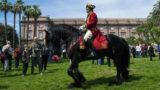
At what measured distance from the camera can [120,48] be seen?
6.71 meters

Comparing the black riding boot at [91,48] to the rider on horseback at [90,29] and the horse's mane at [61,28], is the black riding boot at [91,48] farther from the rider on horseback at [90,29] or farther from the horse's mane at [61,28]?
the horse's mane at [61,28]

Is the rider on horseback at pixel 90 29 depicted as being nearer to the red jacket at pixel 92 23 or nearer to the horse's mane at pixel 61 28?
the red jacket at pixel 92 23

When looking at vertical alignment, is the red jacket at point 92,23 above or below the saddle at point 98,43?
above

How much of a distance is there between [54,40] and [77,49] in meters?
0.94

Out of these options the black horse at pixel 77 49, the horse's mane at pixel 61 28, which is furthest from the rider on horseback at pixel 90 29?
the horse's mane at pixel 61 28

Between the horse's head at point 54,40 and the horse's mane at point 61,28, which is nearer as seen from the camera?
the horse's head at point 54,40

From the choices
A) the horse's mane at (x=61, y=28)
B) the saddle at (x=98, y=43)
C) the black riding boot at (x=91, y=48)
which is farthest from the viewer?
the horse's mane at (x=61, y=28)

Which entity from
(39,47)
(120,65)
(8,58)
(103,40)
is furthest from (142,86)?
(8,58)

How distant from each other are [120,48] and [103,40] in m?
0.85

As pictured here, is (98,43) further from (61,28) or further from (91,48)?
(61,28)

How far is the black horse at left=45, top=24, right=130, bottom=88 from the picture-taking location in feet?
20.7

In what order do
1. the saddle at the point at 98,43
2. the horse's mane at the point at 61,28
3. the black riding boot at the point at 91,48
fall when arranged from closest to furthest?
the saddle at the point at 98,43 < the black riding boot at the point at 91,48 < the horse's mane at the point at 61,28

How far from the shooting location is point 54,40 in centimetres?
640

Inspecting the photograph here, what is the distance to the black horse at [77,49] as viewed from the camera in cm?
631
